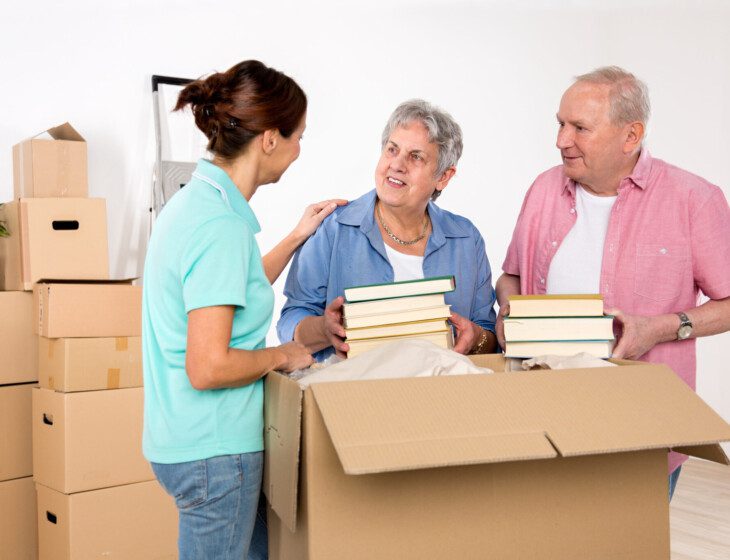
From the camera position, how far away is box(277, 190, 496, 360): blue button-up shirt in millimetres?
1866

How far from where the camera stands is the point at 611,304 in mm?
1696

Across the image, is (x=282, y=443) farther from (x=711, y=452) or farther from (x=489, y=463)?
(x=711, y=452)

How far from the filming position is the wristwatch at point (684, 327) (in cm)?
161

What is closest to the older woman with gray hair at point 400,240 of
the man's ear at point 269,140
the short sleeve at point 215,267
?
the man's ear at point 269,140

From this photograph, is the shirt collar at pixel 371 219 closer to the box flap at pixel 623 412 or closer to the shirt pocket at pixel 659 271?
the shirt pocket at pixel 659 271

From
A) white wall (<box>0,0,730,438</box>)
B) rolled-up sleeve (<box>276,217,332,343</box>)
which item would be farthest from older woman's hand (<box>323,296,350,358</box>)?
white wall (<box>0,0,730,438</box>)

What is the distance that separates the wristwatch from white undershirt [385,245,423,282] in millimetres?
580

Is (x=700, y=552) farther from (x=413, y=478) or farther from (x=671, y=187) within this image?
(x=413, y=478)

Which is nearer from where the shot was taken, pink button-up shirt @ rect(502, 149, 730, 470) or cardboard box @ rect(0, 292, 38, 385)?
pink button-up shirt @ rect(502, 149, 730, 470)

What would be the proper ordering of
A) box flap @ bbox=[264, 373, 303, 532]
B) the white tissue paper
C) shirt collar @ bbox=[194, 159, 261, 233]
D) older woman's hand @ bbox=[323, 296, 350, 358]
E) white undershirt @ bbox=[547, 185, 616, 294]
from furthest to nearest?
white undershirt @ bbox=[547, 185, 616, 294] < older woman's hand @ bbox=[323, 296, 350, 358] < shirt collar @ bbox=[194, 159, 261, 233] < the white tissue paper < box flap @ bbox=[264, 373, 303, 532]

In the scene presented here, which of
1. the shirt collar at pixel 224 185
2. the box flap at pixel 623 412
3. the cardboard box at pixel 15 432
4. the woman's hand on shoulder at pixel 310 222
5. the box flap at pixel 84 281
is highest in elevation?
the shirt collar at pixel 224 185

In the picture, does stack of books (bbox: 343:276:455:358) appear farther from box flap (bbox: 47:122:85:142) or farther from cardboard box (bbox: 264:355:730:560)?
box flap (bbox: 47:122:85:142)

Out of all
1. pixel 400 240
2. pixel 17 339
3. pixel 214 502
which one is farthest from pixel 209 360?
pixel 17 339

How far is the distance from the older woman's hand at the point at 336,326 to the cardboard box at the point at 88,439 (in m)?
1.60
